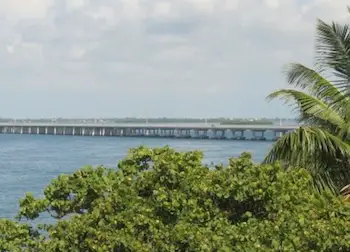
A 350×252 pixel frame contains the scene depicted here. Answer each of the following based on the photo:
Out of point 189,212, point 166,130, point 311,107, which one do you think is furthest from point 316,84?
point 166,130

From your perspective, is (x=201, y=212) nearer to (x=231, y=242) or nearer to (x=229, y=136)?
(x=231, y=242)

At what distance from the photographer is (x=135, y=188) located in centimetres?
817

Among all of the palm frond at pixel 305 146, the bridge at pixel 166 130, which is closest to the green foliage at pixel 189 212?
the palm frond at pixel 305 146

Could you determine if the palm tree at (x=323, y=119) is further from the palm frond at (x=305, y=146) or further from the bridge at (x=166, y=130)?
the bridge at (x=166, y=130)

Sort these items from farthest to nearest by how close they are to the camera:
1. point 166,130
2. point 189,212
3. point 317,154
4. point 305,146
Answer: point 166,130 → point 317,154 → point 305,146 → point 189,212

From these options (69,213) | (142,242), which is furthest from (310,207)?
(69,213)

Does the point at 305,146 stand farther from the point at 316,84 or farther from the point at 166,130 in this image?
the point at 166,130

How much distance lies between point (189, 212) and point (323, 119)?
541 centimetres

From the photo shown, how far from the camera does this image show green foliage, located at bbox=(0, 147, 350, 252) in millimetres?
7113

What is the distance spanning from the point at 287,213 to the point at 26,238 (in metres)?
3.38

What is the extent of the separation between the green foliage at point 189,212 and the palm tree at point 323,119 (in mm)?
2844

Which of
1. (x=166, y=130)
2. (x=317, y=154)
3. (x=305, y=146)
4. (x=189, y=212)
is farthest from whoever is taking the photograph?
(x=166, y=130)

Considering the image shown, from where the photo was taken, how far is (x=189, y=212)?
25.0ft

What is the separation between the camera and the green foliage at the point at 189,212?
711 centimetres
